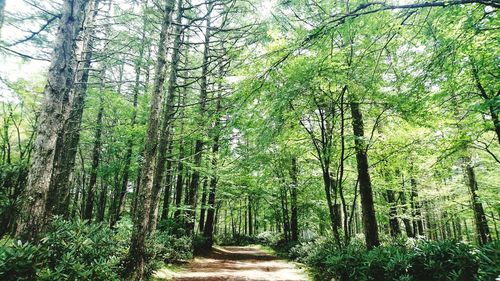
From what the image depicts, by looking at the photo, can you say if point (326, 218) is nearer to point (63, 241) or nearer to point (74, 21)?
point (63, 241)

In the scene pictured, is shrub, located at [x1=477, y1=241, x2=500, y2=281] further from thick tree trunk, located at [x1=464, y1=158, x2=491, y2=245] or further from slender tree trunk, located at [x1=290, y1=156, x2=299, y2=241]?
slender tree trunk, located at [x1=290, y1=156, x2=299, y2=241]

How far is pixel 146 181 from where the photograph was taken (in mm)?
6555

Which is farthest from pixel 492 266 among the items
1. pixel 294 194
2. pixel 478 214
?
pixel 294 194

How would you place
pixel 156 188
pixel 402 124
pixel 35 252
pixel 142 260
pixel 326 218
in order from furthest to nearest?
pixel 326 218
pixel 156 188
pixel 402 124
pixel 142 260
pixel 35 252

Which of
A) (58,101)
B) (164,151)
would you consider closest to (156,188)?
(164,151)

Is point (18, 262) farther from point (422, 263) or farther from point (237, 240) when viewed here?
point (237, 240)

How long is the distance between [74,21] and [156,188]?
19.8 ft

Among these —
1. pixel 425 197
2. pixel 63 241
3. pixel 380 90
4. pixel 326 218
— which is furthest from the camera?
pixel 326 218

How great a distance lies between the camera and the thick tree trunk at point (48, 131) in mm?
3717

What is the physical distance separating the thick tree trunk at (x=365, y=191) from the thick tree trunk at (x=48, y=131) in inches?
285

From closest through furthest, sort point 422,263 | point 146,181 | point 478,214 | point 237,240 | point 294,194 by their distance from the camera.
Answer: point 422,263 < point 146,181 < point 478,214 < point 294,194 < point 237,240

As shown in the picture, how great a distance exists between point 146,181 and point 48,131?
286 centimetres

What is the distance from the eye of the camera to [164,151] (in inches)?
366

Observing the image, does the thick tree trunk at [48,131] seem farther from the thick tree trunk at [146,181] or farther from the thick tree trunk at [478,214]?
the thick tree trunk at [478,214]
